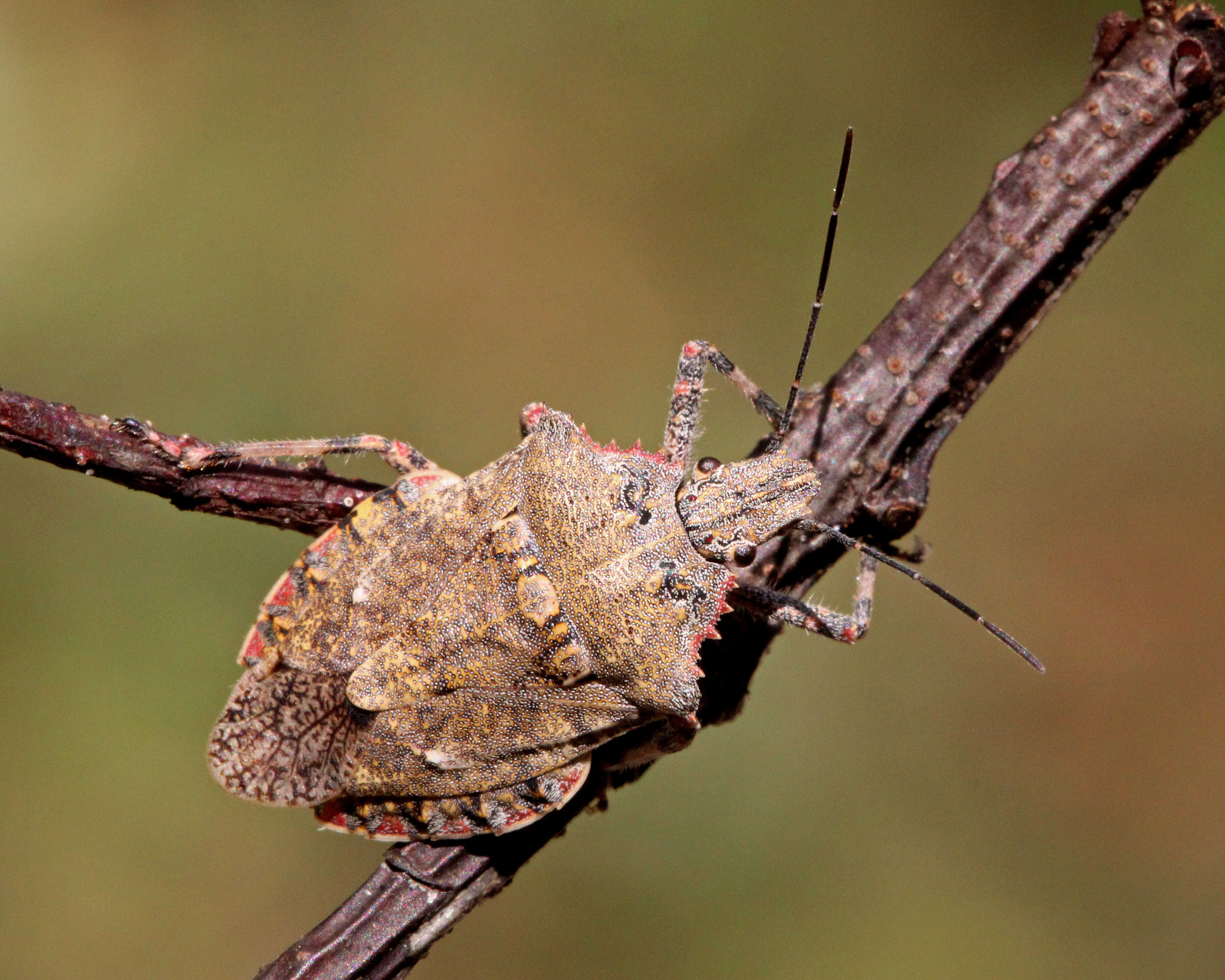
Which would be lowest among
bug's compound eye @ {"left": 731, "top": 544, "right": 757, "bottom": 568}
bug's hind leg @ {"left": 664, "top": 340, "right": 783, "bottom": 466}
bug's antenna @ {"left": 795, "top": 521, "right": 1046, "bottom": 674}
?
bug's antenna @ {"left": 795, "top": 521, "right": 1046, "bottom": 674}

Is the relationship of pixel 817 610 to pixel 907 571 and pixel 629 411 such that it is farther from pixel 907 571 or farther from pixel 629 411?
pixel 629 411

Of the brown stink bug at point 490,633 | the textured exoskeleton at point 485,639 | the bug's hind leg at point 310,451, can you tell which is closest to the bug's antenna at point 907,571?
the brown stink bug at point 490,633

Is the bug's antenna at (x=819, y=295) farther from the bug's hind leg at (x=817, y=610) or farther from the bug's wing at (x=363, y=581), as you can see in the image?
the bug's wing at (x=363, y=581)

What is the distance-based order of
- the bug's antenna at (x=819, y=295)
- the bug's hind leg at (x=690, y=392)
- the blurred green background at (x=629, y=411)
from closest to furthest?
A: 1. the bug's antenna at (x=819, y=295)
2. the bug's hind leg at (x=690, y=392)
3. the blurred green background at (x=629, y=411)

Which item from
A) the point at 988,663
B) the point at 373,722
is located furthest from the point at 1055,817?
the point at 373,722

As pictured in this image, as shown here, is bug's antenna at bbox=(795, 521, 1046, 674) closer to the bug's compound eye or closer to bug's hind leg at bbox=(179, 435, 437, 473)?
the bug's compound eye

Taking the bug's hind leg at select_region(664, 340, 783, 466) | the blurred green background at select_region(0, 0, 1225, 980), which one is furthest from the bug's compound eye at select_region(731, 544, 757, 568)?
the blurred green background at select_region(0, 0, 1225, 980)

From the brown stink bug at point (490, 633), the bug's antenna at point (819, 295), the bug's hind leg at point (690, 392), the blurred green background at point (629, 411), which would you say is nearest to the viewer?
the bug's antenna at point (819, 295)
